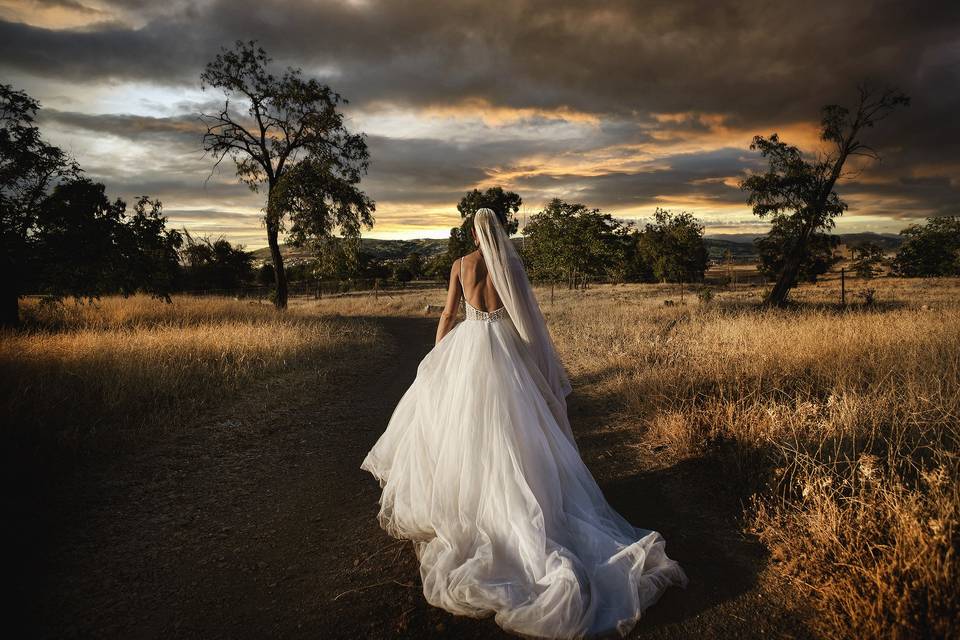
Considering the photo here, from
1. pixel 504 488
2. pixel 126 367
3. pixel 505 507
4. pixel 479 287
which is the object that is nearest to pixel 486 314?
pixel 479 287

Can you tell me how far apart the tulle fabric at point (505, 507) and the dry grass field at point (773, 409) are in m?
1.05

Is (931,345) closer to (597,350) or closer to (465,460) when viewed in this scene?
(597,350)

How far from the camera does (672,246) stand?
159ft

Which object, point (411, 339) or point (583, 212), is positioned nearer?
point (411, 339)

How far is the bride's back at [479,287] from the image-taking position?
381 centimetres

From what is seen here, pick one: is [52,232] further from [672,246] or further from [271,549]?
[672,246]

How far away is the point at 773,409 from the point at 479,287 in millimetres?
3657

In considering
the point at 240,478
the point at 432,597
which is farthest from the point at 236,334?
the point at 432,597

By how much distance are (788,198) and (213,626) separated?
20932 mm

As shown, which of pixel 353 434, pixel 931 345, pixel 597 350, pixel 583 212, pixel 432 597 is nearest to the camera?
pixel 432 597

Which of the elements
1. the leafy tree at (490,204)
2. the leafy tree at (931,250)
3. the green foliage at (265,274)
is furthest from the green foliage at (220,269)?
the leafy tree at (931,250)

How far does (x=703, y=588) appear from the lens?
9.62 ft

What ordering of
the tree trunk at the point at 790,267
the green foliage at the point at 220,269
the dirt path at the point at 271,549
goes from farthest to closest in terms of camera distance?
1. the green foliage at the point at 220,269
2. the tree trunk at the point at 790,267
3. the dirt path at the point at 271,549

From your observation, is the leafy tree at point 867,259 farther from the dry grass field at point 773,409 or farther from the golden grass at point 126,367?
the golden grass at point 126,367
